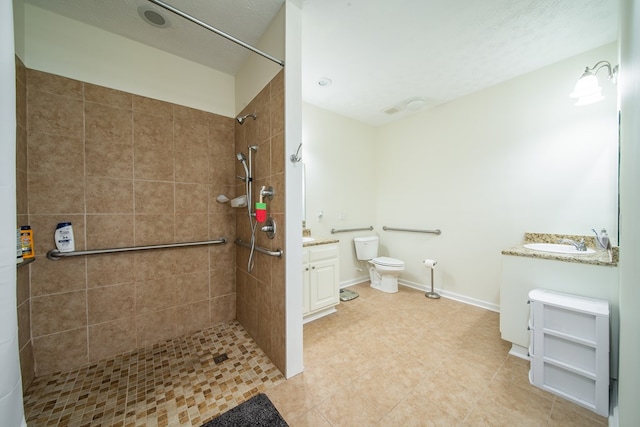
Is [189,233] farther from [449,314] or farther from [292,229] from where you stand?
[449,314]

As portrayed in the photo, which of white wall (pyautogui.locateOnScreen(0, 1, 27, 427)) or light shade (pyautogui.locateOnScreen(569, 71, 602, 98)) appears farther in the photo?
light shade (pyautogui.locateOnScreen(569, 71, 602, 98))

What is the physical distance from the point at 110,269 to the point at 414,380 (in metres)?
2.40

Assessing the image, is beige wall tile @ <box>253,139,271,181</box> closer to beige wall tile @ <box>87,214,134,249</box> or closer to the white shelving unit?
beige wall tile @ <box>87,214,134,249</box>

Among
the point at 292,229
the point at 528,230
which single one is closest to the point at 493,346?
the point at 528,230

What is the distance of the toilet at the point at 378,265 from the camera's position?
291cm

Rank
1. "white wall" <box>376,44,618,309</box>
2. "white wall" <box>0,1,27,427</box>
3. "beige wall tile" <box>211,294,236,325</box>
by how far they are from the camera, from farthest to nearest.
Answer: "beige wall tile" <box>211,294,236,325</box>
"white wall" <box>376,44,618,309</box>
"white wall" <box>0,1,27,427</box>

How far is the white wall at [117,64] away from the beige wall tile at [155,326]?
1.86 m

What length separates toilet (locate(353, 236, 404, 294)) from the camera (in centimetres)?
291

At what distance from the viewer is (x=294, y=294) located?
148 cm

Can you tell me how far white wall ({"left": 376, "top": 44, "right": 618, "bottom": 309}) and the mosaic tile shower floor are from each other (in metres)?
2.51

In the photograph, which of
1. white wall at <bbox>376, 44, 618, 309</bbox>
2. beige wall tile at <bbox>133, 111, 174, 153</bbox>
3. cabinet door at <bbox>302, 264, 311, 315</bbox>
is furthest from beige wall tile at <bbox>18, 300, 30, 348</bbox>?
white wall at <bbox>376, 44, 618, 309</bbox>

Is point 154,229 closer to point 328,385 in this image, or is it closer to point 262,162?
point 262,162

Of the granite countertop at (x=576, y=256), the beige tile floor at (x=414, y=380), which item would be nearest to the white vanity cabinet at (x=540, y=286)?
the granite countertop at (x=576, y=256)

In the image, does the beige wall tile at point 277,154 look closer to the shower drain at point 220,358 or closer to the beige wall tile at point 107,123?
Result: the beige wall tile at point 107,123
